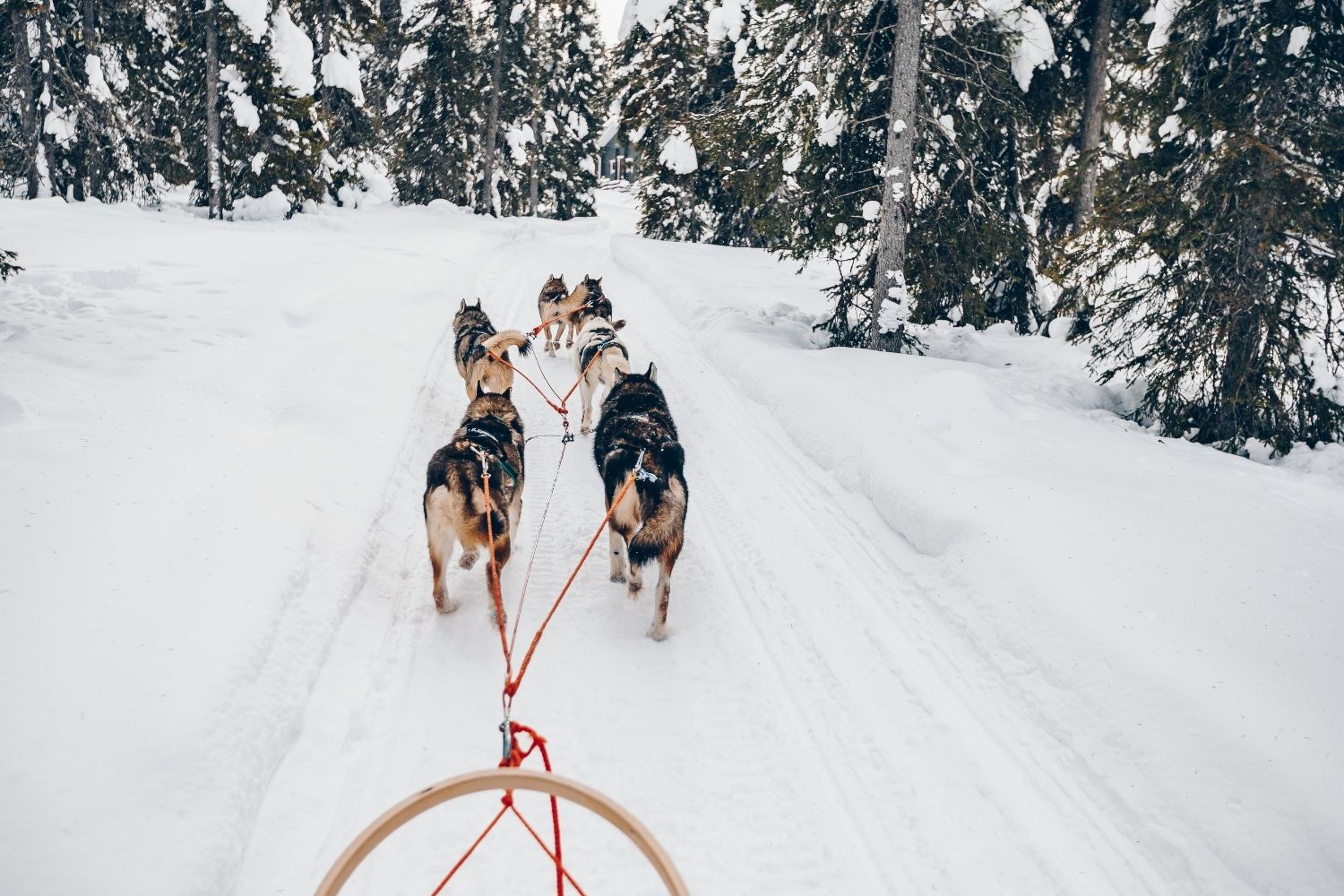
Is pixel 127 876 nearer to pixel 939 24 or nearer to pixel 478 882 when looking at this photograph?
pixel 478 882

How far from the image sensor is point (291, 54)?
64.3ft

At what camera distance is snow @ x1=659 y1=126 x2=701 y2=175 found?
2327 cm

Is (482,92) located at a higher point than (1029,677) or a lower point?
higher

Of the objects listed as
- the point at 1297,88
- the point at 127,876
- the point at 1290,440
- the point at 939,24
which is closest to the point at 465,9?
the point at 939,24

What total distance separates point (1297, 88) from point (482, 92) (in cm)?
2971

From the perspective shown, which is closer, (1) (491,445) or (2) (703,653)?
(2) (703,653)

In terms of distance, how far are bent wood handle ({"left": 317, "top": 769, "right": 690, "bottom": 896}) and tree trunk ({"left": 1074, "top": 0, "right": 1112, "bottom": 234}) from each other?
14.1 meters

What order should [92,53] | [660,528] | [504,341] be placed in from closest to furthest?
[660,528]
[504,341]
[92,53]

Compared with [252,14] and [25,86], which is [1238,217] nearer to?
[252,14]

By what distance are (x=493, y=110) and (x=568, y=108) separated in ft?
23.0

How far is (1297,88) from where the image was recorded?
7.30 m

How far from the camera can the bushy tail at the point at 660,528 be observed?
413 cm

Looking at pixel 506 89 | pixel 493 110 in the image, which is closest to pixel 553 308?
pixel 493 110

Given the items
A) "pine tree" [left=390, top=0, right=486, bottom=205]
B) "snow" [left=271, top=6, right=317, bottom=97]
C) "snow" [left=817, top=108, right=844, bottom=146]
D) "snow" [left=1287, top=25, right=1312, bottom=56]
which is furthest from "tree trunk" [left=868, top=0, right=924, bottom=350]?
"pine tree" [left=390, top=0, right=486, bottom=205]
